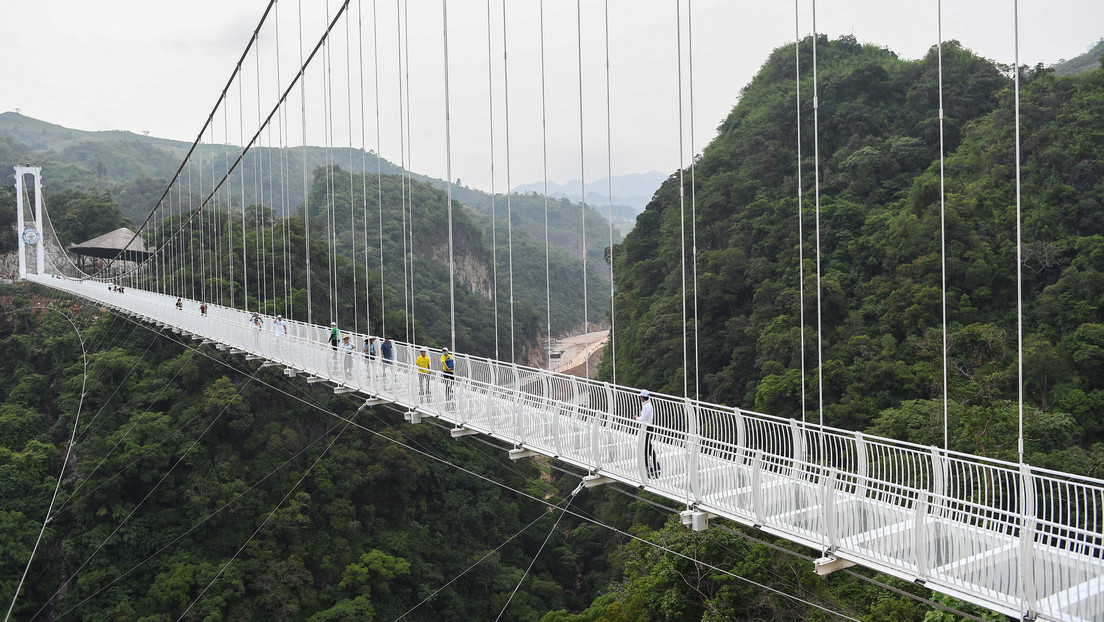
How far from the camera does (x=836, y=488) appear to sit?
6109 millimetres

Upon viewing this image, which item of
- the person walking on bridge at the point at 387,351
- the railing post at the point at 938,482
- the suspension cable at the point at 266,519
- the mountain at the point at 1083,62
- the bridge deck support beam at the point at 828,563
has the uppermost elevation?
the mountain at the point at 1083,62

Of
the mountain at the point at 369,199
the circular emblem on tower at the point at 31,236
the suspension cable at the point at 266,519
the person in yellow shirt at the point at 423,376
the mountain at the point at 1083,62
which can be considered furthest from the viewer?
the mountain at the point at 369,199

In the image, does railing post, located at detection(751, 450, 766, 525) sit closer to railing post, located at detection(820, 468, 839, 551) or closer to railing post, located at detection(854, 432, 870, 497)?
railing post, located at detection(820, 468, 839, 551)

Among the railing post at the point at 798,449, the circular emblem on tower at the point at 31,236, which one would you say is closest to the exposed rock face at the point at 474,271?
the circular emblem on tower at the point at 31,236

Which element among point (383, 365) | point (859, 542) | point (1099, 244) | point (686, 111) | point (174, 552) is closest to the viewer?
point (859, 542)

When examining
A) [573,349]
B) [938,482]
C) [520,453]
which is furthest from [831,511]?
[573,349]

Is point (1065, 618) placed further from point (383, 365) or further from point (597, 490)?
point (597, 490)

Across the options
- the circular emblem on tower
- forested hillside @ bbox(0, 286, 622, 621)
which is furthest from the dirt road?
the circular emblem on tower

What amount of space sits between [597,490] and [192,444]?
1294cm

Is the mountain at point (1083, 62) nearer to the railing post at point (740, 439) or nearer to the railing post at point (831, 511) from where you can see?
the railing post at point (740, 439)

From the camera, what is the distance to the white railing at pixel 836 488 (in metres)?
4.57

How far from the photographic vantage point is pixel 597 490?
28.4 meters

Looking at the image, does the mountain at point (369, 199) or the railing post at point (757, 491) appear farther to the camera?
the mountain at point (369, 199)

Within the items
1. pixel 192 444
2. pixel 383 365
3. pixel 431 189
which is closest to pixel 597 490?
pixel 192 444
